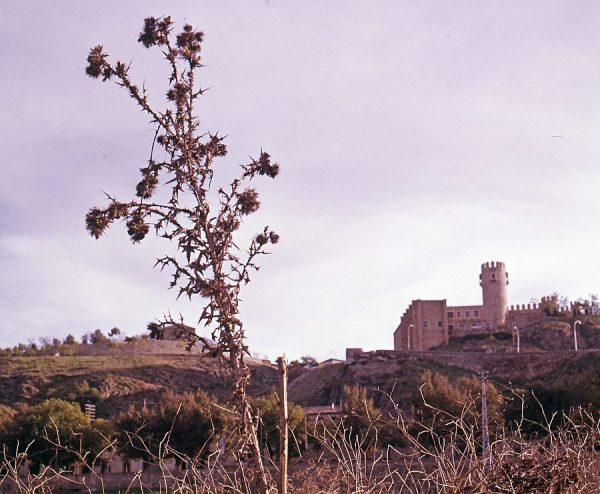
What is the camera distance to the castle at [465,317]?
217ft

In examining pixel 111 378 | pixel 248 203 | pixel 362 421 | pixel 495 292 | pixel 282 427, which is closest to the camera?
pixel 282 427

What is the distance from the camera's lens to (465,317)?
6819cm

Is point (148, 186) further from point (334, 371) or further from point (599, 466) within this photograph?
point (334, 371)

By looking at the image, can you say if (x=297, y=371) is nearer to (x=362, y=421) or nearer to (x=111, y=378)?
(x=111, y=378)

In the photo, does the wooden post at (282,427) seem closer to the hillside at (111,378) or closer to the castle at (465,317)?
the hillside at (111,378)

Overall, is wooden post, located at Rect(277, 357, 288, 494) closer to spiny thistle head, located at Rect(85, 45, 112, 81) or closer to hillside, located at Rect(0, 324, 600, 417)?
spiny thistle head, located at Rect(85, 45, 112, 81)

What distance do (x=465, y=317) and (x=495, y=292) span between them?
315cm

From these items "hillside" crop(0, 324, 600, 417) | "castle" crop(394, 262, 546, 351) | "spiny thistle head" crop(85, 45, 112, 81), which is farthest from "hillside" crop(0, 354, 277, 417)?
"spiny thistle head" crop(85, 45, 112, 81)

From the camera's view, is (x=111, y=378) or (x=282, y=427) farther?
(x=111, y=378)

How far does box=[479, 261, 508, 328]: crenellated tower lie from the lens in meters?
67.4

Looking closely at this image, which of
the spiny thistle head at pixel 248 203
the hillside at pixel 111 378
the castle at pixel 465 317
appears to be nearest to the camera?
the spiny thistle head at pixel 248 203

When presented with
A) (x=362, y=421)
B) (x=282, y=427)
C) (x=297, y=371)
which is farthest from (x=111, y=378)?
(x=282, y=427)

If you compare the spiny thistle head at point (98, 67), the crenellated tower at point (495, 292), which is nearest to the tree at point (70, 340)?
the crenellated tower at point (495, 292)

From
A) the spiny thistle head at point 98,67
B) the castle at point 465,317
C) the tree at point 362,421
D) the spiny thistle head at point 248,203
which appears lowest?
the tree at point 362,421
